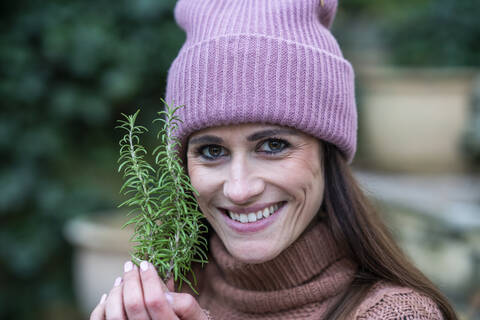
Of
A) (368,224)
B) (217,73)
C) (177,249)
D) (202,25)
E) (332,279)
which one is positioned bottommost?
(332,279)

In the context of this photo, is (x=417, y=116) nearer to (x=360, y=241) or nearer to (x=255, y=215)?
(x=360, y=241)

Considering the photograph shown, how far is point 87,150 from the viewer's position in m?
5.60

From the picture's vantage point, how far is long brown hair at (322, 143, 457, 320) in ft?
6.21

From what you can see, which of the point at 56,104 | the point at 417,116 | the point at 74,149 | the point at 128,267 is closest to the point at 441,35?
the point at 417,116

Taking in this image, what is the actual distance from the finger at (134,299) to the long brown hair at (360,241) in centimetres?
69

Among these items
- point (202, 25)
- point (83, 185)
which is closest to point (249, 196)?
point (202, 25)

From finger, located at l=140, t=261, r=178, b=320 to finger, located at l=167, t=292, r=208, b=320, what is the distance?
0.03 m

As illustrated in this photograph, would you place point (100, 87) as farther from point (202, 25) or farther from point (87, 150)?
point (202, 25)

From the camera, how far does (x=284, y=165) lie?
1868 millimetres

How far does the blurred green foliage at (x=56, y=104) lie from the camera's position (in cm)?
505

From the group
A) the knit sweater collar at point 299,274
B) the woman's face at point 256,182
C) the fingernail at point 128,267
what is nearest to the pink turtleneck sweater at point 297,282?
the knit sweater collar at point 299,274

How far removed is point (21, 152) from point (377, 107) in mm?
4326

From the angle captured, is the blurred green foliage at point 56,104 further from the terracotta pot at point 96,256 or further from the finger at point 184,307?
the finger at point 184,307

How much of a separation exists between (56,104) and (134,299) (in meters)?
4.02
